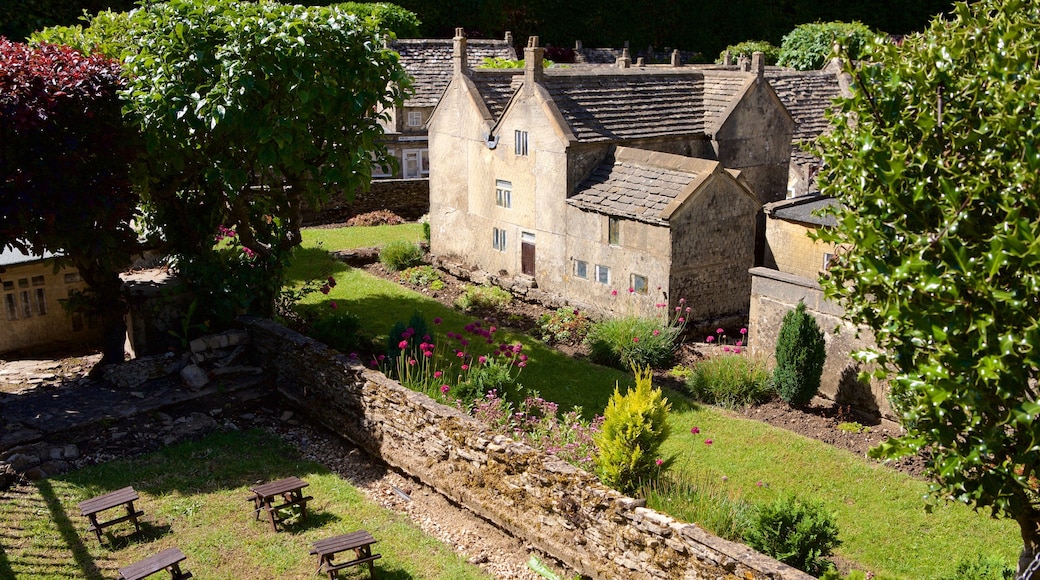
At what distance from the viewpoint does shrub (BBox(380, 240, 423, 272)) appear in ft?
90.8

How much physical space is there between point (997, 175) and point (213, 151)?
568 inches

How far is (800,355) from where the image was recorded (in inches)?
656

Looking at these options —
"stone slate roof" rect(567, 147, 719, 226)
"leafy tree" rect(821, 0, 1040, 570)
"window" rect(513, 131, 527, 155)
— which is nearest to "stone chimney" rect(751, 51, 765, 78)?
"stone slate roof" rect(567, 147, 719, 226)

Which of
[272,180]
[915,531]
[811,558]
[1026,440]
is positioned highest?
[272,180]

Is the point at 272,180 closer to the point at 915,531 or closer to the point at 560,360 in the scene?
the point at 560,360

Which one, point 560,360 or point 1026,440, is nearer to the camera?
point 1026,440

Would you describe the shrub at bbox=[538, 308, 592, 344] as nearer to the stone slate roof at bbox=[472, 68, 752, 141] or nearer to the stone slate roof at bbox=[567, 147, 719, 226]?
the stone slate roof at bbox=[567, 147, 719, 226]

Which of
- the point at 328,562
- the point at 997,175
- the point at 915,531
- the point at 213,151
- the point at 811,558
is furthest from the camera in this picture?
the point at 213,151

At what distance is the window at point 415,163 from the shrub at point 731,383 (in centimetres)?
2104

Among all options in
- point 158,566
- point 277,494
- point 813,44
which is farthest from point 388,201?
point 158,566

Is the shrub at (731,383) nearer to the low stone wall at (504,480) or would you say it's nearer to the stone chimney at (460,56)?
the low stone wall at (504,480)

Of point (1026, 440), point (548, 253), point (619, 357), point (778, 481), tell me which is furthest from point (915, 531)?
point (548, 253)

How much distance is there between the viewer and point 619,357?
64.4 ft

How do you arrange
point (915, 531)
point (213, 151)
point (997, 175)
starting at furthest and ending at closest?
point (213, 151)
point (915, 531)
point (997, 175)
